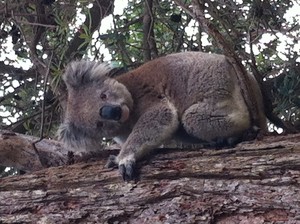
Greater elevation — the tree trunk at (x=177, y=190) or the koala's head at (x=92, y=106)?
the koala's head at (x=92, y=106)

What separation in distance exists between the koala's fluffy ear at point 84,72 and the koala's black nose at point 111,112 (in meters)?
0.30

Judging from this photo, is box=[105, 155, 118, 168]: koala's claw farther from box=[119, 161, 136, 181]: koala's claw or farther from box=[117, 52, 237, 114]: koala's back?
box=[117, 52, 237, 114]: koala's back

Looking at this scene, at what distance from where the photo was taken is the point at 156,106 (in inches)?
132

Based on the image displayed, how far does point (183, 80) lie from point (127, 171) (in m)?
0.81

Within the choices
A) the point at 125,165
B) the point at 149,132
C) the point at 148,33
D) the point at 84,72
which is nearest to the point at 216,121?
the point at 149,132

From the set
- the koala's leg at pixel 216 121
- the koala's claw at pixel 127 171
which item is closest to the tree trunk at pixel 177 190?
the koala's claw at pixel 127 171

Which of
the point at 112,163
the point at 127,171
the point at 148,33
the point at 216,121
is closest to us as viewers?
the point at 127,171

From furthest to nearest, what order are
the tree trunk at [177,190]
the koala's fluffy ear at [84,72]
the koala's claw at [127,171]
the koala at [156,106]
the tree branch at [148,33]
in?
1. the tree branch at [148,33]
2. the koala's fluffy ear at [84,72]
3. the koala at [156,106]
4. the koala's claw at [127,171]
5. the tree trunk at [177,190]

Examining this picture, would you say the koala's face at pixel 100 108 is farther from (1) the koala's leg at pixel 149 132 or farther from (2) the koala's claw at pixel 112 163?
(2) the koala's claw at pixel 112 163

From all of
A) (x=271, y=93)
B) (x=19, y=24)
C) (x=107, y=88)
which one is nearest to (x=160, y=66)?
(x=107, y=88)

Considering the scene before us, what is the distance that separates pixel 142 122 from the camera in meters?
3.28

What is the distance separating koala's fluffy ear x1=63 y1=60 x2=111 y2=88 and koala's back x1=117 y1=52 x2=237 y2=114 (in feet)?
0.44

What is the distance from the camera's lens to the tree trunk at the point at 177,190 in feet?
8.07

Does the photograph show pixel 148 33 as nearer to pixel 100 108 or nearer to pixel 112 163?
pixel 100 108
